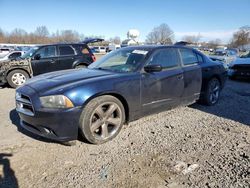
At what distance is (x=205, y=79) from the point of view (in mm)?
5680

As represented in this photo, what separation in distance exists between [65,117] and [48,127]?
1.00 ft

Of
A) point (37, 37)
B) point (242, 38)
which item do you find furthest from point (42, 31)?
point (242, 38)

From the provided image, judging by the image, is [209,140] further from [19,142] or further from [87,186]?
[19,142]

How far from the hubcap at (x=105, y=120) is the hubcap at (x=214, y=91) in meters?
3.06

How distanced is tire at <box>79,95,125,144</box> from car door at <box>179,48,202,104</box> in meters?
1.82

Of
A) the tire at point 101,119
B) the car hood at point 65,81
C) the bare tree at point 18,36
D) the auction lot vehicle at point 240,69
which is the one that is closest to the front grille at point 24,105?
the car hood at point 65,81

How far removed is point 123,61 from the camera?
4.68 m

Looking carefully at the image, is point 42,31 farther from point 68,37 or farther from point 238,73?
point 238,73

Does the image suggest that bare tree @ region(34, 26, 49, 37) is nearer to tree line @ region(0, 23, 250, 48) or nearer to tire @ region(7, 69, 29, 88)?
tree line @ region(0, 23, 250, 48)

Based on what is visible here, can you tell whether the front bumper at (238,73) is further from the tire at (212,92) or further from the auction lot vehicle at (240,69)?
the tire at (212,92)

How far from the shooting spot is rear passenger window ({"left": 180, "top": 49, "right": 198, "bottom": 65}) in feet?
17.0

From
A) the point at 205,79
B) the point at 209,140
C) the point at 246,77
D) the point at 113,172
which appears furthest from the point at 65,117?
the point at 246,77

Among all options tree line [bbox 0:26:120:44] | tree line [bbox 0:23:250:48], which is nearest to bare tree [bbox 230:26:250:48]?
tree line [bbox 0:23:250:48]

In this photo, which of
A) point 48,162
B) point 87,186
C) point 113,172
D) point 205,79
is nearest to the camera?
point 87,186
